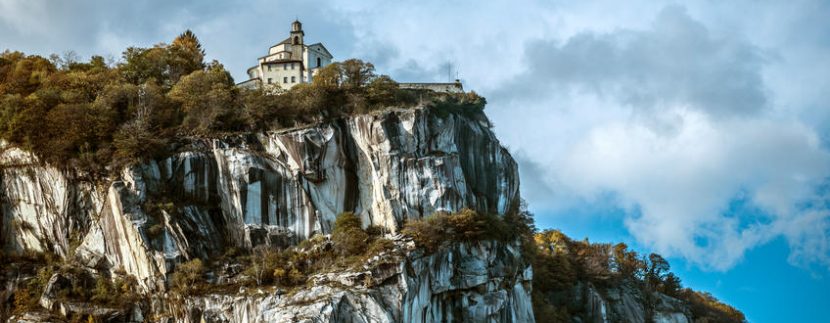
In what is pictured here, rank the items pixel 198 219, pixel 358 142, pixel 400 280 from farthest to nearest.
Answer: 1. pixel 358 142
2. pixel 198 219
3. pixel 400 280

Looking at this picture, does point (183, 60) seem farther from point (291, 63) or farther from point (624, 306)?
point (624, 306)

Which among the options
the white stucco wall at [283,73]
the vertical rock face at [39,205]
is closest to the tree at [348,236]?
the vertical rock face at [39,205]

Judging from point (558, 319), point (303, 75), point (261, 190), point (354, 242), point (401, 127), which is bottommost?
point (558, 319)

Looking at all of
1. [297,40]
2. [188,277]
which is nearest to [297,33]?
[297,40]

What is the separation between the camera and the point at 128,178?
4816 centimetres

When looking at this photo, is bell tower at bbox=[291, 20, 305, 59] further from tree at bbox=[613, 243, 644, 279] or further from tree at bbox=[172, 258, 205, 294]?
tree at bbox=[613, 243, 644, 279]

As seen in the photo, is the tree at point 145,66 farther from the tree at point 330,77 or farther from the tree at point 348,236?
the tree at point 348,236

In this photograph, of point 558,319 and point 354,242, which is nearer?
point 354,242

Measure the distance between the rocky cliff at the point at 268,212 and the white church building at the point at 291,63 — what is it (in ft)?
36.1

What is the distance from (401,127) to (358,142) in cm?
275

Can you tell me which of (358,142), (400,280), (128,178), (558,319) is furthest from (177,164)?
(558,319)

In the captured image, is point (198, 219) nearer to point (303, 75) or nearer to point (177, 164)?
point (177, 164)

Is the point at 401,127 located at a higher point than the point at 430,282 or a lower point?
higher

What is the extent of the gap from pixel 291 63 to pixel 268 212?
1636 centimetres
